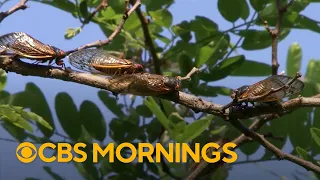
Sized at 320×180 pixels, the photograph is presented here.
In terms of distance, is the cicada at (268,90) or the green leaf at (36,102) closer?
the cicada at (268,90)

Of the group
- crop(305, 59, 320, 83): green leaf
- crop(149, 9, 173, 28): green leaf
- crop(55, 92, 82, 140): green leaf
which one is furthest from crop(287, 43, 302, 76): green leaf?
crop(55, 92, 82, 140): green leaf

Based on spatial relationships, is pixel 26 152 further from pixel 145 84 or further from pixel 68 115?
pixel 145 84

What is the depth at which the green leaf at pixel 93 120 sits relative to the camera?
22.0 inches

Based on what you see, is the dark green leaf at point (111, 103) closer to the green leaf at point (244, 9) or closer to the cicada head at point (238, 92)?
the green leaf at point (244, 9)

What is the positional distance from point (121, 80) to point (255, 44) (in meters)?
0.29

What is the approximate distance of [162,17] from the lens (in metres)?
0.54

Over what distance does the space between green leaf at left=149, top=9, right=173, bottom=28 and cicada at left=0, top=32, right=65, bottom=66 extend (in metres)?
0.23

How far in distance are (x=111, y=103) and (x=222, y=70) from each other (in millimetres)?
167

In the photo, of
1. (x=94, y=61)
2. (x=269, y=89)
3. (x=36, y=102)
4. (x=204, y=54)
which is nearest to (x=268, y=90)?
(x=269, y=89)

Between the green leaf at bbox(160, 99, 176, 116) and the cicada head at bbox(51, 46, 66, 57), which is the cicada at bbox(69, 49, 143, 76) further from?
the green leaf at bbox(160, 99, 176, 116)

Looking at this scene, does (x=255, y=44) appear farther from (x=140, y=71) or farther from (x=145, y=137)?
(x=140, y=71)

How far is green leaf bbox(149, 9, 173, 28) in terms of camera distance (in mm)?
→ 532

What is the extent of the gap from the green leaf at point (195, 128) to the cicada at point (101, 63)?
13 cm

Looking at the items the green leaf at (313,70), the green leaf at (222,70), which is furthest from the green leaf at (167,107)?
the green leaf at (313,70)
